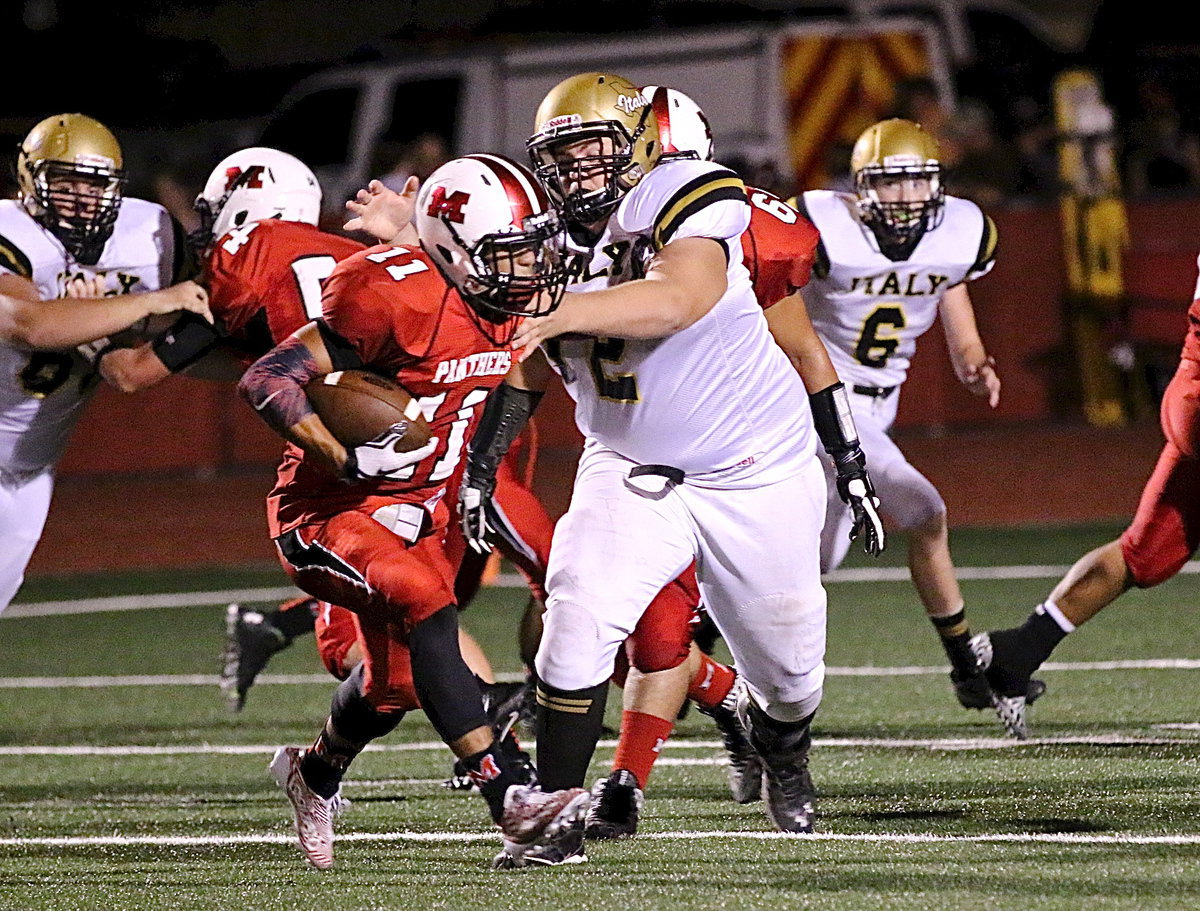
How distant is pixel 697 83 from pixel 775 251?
750 cm

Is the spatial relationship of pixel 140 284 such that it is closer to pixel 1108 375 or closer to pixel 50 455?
pixel 50 455

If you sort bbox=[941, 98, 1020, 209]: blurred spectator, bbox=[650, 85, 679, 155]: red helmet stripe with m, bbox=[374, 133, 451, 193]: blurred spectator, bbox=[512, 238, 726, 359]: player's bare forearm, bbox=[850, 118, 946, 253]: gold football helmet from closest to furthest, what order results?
bbox=[512, 238, 726, 359]: player's bare forearm
bbox=[650, 85, 679, 155]: red helmet stripe with m
bbox=[850, 118, 946, 253]: gold football helmet
bbox=[374, 133, 451, 193]: blurred spectator
bbox=[941, 98, 1020, 209]: blurred spectator

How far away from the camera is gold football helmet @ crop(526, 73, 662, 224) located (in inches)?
172

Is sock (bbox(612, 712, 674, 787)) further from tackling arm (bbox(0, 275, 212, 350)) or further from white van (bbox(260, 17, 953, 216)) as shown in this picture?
white van (bbox(260, 17, 953, 216))

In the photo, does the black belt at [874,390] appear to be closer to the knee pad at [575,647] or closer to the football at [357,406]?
the knee pad at [575,647]

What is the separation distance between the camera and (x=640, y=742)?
15.2 feet

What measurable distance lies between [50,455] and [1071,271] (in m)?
7.61

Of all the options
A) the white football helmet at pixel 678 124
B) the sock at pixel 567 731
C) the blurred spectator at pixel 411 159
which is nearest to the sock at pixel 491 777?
the sock at pixel 567 731

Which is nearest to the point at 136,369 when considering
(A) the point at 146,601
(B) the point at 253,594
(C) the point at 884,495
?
(C) the point at 884,495

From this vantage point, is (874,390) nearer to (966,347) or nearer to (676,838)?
(966,347)

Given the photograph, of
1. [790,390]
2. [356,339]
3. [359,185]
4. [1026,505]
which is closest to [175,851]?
[356,339]

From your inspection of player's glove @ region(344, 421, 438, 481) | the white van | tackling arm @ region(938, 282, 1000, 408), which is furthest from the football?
the white van

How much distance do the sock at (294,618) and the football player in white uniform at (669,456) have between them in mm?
2199

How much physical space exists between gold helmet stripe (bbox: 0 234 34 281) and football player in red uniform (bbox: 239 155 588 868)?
1217 mm
